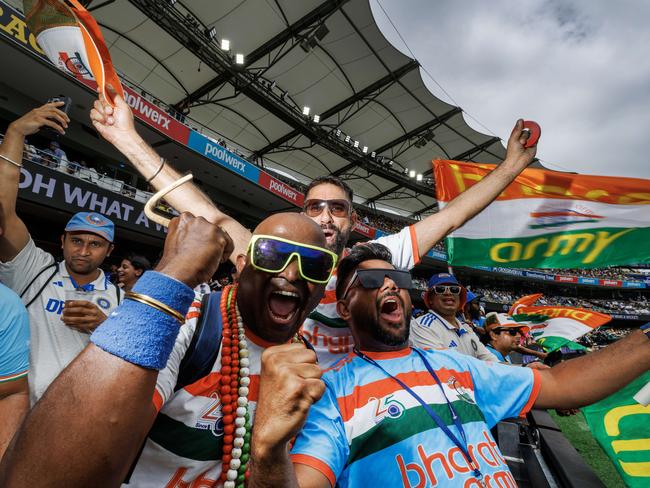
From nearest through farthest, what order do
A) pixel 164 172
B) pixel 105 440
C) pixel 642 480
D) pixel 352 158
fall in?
pixel 105 440
pixel 164 172
pixel 642 480
pixel 352 158

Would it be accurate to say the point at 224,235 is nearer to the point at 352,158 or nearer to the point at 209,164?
the point at 209,164

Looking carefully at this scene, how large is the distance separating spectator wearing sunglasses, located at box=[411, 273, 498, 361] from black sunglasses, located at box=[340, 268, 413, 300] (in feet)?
4.68

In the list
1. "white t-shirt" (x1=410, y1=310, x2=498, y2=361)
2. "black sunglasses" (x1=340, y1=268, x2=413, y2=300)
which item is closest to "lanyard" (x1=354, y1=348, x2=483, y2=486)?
"black sunglasses" (x1=340, y1=268, x2=413, y2=300)

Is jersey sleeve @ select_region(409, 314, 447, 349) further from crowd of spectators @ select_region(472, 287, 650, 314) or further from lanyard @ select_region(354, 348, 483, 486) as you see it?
crowd of spectators @ select_region(472, 287, 650, 314)

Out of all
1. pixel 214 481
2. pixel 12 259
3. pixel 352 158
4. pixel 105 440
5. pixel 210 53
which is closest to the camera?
pixel 105 440

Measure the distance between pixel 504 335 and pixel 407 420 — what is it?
462cm

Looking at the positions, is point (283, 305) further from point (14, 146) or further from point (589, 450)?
point (589, 450)

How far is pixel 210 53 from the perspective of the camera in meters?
13.6

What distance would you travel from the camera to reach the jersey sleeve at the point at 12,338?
1.54 meters

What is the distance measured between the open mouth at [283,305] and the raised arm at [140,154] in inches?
24.3

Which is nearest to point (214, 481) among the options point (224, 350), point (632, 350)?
point (224, 350)

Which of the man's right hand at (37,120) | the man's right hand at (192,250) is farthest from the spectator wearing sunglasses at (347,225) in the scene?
the man's right hand at (37,120)

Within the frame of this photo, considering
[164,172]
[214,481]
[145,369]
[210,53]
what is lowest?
[214,481]

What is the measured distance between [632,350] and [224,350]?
2028 mm
